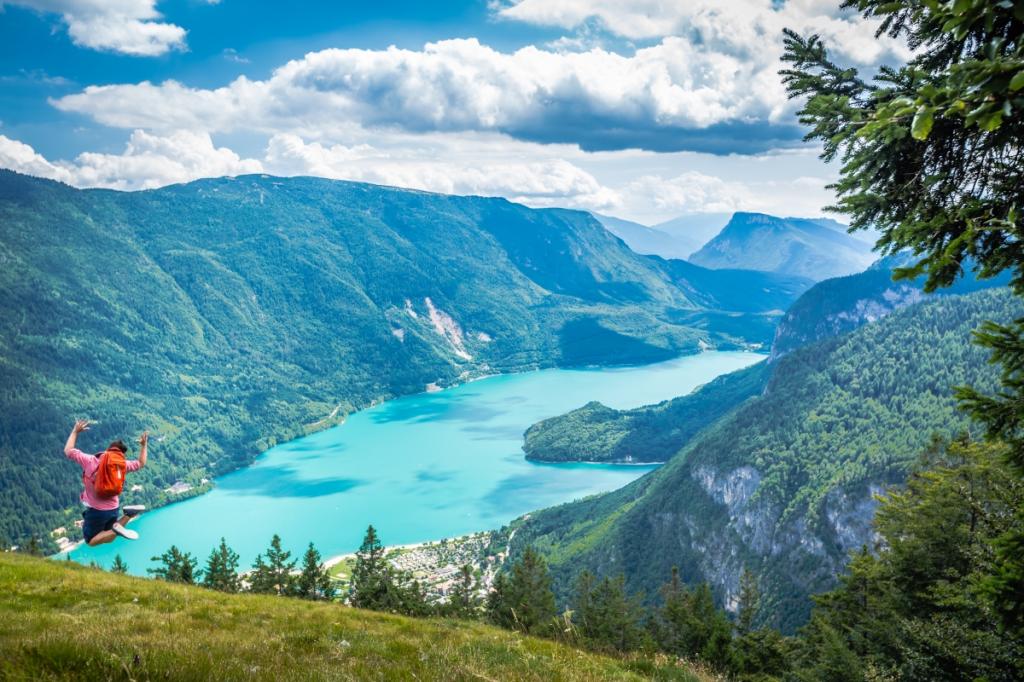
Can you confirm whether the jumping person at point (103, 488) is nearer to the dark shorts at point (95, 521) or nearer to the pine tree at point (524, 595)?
the dark shorts at point (95, 521)

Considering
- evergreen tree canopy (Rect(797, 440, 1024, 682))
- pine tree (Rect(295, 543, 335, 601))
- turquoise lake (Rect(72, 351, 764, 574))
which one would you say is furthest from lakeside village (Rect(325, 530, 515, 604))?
evergreen tree canopy (Rect(797, 440, 1024, 682))

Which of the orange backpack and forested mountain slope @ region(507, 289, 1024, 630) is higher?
the orange backpack

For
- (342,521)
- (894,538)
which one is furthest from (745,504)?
(894,538)

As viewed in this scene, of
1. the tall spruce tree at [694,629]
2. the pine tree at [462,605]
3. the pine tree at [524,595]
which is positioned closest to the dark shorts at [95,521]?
the tall spruce tree at [694,629]

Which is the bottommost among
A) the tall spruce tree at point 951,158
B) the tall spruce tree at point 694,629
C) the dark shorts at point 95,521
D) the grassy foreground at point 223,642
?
the tall spruce tree at point 694,629

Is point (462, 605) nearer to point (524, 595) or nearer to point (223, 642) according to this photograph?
point (524, 595)

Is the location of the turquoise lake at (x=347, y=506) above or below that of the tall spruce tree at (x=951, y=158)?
below

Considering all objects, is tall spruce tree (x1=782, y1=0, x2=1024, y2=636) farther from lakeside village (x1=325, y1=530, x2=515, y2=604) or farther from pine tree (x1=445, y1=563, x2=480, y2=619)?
lakeside village (x1=325, y1=530, x2=515, y2=604)

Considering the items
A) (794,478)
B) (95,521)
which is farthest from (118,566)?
(794,478)
